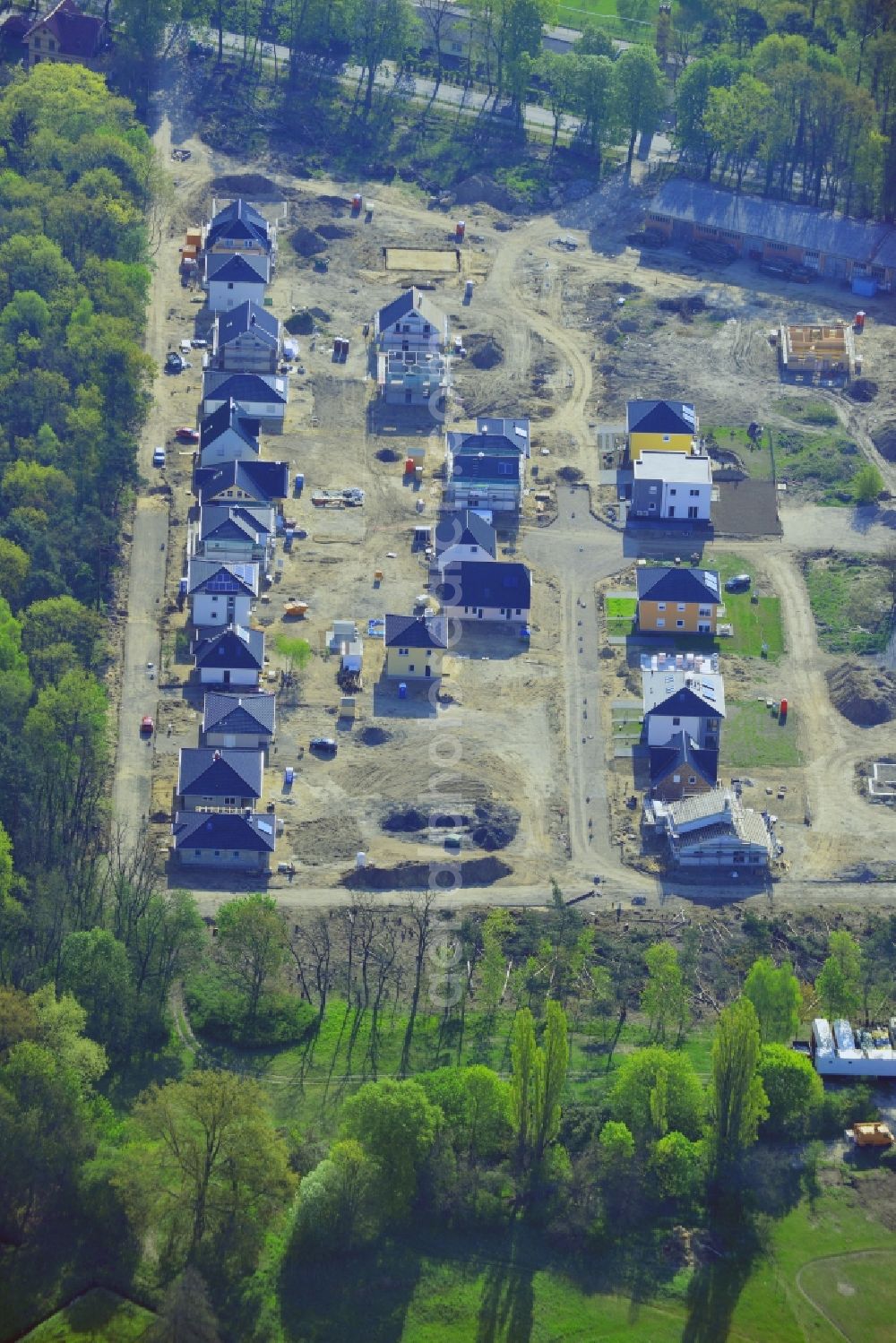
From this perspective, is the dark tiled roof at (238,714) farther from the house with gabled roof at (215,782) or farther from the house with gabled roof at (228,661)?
the house with gabled roof at (228,661)

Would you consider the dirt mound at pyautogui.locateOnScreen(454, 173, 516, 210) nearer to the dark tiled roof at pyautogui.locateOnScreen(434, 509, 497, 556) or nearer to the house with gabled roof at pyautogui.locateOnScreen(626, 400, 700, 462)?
the house with gabled roof at pyautogui.locateOnScreen(626, 400, 700, 462)

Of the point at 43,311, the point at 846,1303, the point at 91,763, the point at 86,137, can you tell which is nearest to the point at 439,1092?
the point at 846,1303

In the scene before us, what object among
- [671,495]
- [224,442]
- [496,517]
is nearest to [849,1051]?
[671,495]

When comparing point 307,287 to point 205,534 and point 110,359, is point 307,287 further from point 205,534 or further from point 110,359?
point 205,534

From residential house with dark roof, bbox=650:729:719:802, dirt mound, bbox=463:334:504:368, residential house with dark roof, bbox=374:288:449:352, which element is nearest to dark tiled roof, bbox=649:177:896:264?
dirt mound, bbox=463:334:504:368

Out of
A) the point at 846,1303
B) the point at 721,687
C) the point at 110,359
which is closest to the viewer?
the point at 846,1303

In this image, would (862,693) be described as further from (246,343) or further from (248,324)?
(248,324)
